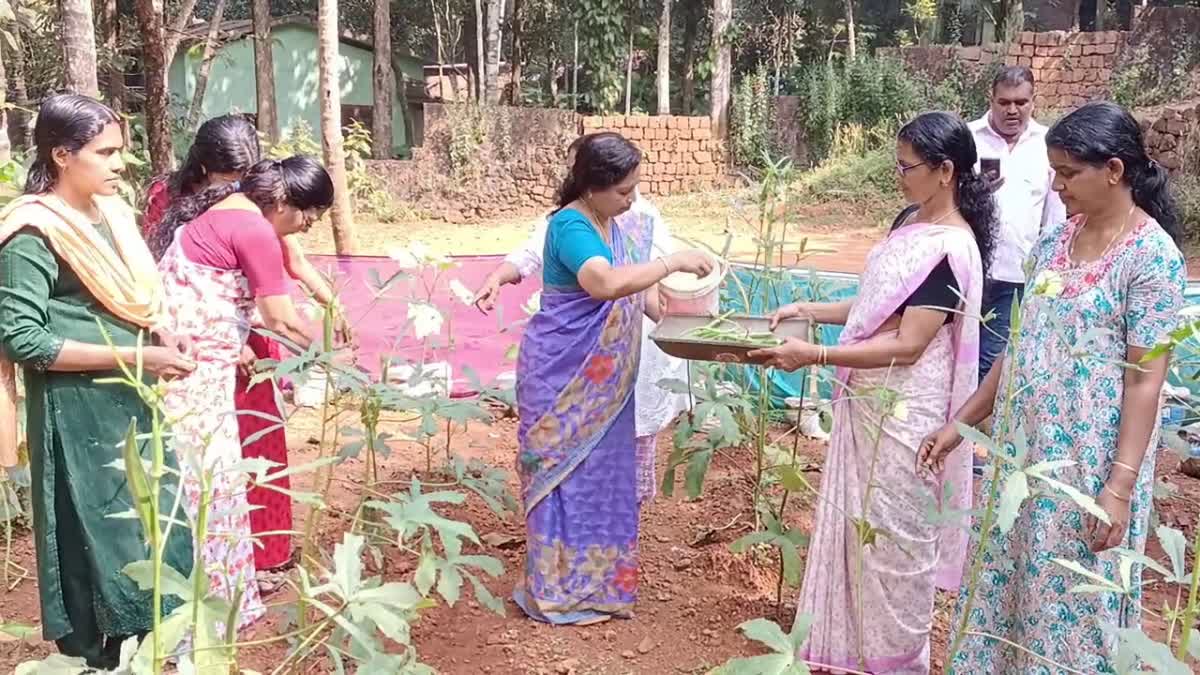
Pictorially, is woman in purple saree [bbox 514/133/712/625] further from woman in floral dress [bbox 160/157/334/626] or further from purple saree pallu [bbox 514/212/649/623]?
woman in floral dress [bbox 160/157/334/626]

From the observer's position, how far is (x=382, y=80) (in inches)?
570

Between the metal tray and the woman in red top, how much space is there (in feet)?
3.01

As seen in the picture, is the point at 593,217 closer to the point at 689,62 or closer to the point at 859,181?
the point at 859,181

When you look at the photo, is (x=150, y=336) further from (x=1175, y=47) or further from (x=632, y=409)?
(x=1175, y=47)

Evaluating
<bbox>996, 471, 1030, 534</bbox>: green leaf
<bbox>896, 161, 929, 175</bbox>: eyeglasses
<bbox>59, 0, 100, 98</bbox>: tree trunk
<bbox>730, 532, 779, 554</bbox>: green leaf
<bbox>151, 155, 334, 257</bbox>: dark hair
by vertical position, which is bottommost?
<bbox>730, 532, 779, 554</bbox>: green leaf

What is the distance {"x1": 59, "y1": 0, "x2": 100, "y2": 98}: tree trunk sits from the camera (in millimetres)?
3943

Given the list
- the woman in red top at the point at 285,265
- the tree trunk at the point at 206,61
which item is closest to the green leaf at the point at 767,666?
the woman in red top at the point at 285,265

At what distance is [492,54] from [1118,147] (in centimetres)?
1401

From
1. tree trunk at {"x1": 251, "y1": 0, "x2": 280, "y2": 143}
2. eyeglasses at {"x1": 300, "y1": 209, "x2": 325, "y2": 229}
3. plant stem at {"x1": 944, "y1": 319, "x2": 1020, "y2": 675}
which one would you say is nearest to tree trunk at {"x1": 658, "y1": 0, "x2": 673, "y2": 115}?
tree trunk at {"x1": 251, "y1": 0, "x2": 280, "y2": 143}

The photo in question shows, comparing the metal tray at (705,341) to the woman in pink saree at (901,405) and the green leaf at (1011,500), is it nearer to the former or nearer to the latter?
the woman in pink saree at (901,405)

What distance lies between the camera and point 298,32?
18984 millimetres

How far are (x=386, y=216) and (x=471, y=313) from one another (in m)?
7.22

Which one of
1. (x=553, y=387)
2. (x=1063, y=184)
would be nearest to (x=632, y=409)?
(x=553, y=387)

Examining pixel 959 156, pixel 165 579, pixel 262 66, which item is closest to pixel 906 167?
pixel 959 156
